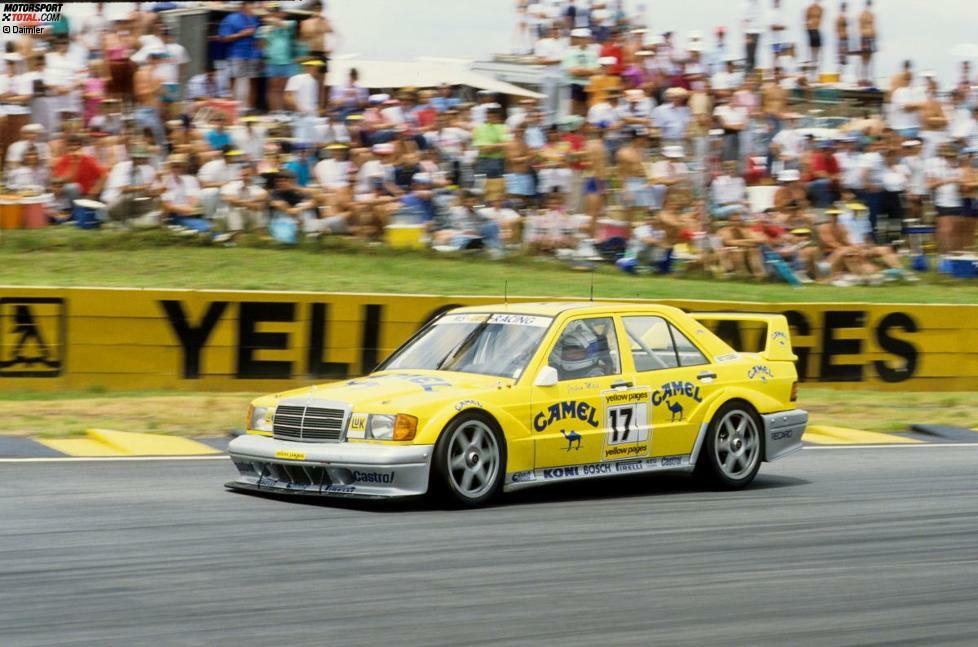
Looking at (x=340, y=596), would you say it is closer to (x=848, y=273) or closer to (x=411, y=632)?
(x=411, y=632)

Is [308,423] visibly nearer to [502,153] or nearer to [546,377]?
[546,377]

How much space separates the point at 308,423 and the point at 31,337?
6.07m

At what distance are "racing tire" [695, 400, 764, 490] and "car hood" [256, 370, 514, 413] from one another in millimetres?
1646

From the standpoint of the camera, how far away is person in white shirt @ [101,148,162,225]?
16.3 meters

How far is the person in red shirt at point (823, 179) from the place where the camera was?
61.8 ft

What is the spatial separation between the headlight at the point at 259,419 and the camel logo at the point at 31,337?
5448mm

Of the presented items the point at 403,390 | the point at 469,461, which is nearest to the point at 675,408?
the point at 469,461

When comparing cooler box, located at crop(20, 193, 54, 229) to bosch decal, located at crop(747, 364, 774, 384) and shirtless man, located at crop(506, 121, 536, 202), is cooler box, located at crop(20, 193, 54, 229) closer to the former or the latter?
shirtless man, located at crop(506, 121, 536, 202)

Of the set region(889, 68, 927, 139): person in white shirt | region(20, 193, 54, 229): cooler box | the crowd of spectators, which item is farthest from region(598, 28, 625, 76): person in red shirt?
region(20, 193, 54, 229): cooler box

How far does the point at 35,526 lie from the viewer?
7480 mm

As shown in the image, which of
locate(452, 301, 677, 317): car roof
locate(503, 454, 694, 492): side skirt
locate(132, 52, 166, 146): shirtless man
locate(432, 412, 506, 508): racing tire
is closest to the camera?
locate(432, 412, 506, 508): racing tire

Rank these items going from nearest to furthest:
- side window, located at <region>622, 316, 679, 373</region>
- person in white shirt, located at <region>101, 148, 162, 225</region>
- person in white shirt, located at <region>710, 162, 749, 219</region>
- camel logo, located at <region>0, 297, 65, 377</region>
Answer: side window, located at <region>622, 316, 679, 373</region>, camel logo, located at <region>0, 297, 65, 377</region>, person in white shirt, located at <region>101, 148, 162, 225</region>, person in white shirt, located at <region>710, 162, 749, 219</region>

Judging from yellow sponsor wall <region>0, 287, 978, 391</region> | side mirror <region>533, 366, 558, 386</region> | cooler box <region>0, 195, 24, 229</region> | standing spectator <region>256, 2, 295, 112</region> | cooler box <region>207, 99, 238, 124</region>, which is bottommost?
yellow sponsor wall <region>0, 287, 978, 391</region>

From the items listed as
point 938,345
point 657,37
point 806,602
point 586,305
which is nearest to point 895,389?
point 938,345
